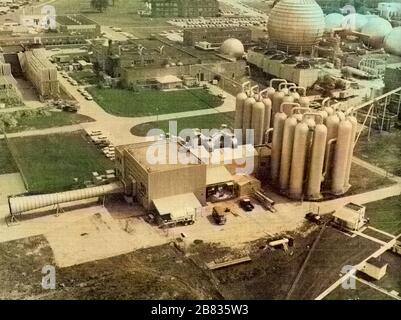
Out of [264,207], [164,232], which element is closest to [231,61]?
[264,207]

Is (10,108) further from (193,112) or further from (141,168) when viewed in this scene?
(141,168)

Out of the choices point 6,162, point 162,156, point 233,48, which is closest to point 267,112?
point 162,156

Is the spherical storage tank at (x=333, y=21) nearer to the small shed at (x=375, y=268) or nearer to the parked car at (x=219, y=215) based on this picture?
the parked car at (x=219, y=215)

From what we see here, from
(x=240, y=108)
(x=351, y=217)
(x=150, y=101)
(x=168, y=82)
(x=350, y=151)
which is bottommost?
(x=351, y=217)

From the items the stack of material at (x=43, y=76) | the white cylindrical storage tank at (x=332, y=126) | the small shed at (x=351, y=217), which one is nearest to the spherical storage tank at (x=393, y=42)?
the white cylindrical storage tank at (x=332, y=126)

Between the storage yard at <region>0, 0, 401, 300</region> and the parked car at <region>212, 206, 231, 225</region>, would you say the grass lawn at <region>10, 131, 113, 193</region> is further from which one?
the parked car at <region>212, 206, 231, 225</region>

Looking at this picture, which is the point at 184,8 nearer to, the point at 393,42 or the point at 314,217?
the point at 393,42
